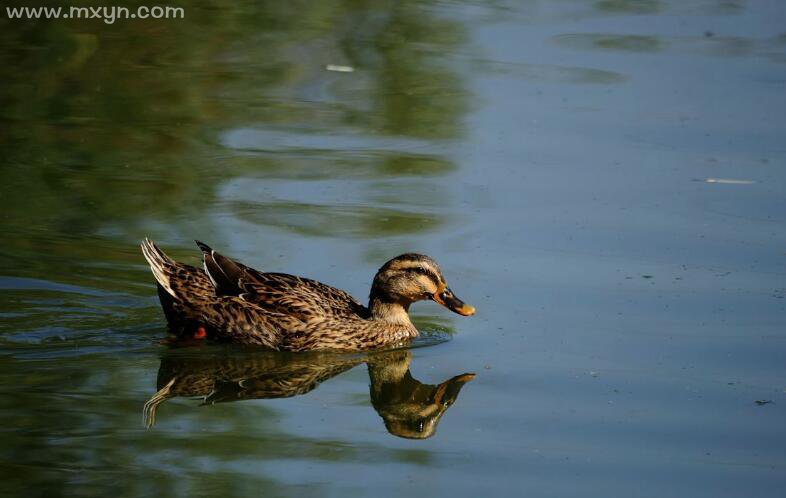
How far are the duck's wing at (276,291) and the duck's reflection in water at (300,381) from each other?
29cm

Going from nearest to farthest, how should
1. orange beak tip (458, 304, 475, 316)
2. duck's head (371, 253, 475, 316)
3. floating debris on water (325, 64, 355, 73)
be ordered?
orange beak tip (458, 304, 475, 316), duck's head (371, 253, 475, 316), floating debris on water (325, 64, 355, 73)

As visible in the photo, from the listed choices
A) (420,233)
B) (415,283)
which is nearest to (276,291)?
(415,283)

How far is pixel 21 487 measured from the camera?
23.5 feet

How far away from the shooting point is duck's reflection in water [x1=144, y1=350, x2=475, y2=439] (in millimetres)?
8586

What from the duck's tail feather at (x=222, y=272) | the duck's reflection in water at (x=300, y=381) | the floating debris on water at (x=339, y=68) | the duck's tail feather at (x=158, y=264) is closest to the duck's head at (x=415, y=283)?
the duck's reflection in water at (x=300, y=381)

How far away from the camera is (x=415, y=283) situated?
9.91 m

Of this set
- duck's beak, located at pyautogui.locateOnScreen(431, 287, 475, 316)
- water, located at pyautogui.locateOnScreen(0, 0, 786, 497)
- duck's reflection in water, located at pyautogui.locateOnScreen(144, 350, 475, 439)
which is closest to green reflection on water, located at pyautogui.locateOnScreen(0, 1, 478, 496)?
water, located at pyautogui.locateOnScreen(0, 0, 786, 497)

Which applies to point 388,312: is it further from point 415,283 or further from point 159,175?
point 159,175

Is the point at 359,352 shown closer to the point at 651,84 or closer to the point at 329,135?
the point at 329,135

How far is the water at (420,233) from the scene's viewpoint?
25.7ft

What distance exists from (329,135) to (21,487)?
710 cm

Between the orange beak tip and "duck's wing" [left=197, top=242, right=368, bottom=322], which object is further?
"duck's wing" [left=197, top=242, right=368, bottom=322]

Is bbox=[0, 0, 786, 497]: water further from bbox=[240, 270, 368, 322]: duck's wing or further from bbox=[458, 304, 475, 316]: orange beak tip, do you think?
bbox=[240, 270, 368, 322]: duck's wing

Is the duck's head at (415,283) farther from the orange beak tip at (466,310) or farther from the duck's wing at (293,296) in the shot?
the duck's wing at (293,296)
